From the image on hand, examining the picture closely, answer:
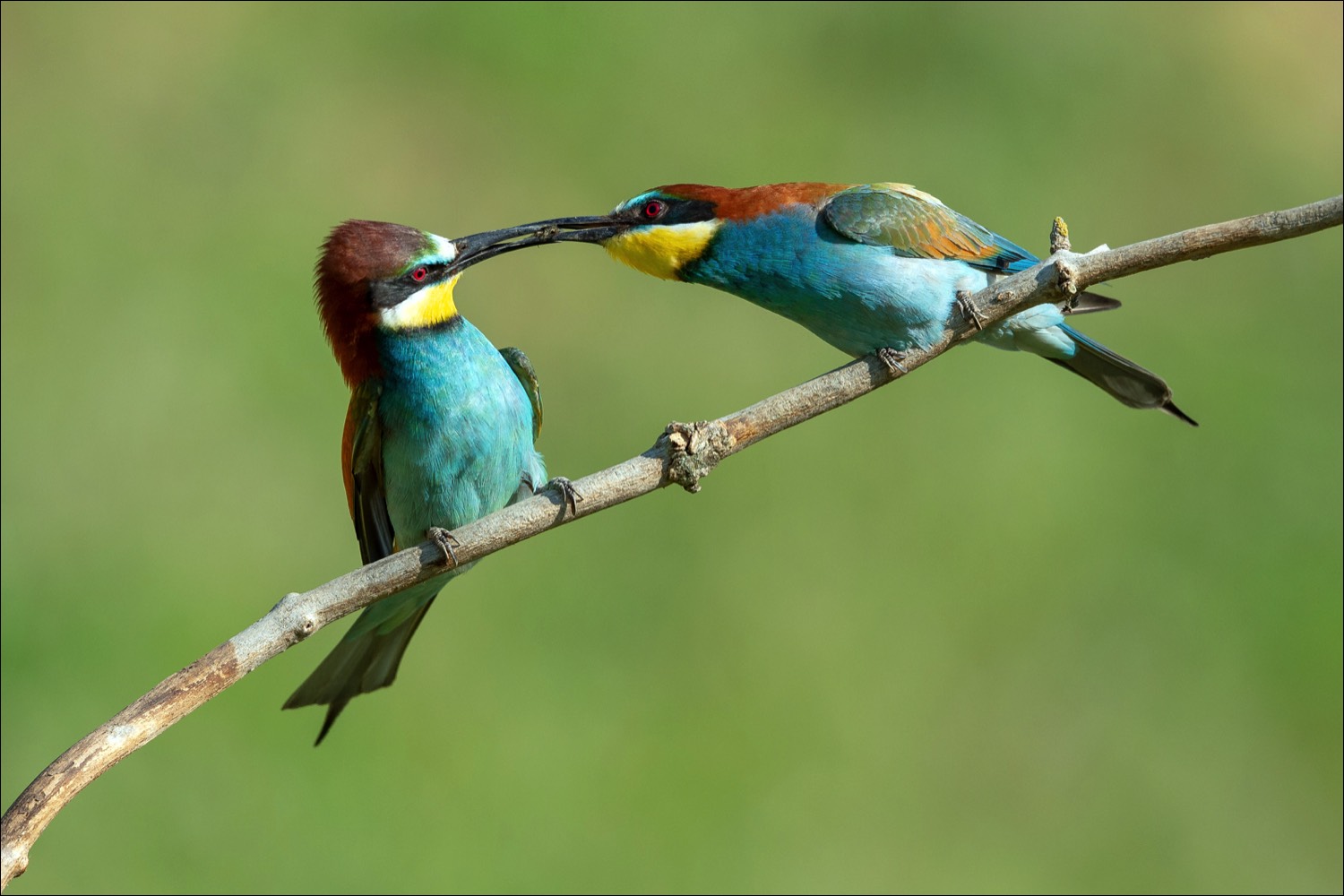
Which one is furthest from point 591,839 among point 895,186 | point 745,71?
point 745,71

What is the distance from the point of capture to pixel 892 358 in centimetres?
301

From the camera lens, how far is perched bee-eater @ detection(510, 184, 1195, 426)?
3.15m

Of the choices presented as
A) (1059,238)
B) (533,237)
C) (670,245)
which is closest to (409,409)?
(533,237)

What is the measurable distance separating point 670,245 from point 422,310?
56cm

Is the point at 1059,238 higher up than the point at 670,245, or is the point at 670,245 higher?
the point at 670,245

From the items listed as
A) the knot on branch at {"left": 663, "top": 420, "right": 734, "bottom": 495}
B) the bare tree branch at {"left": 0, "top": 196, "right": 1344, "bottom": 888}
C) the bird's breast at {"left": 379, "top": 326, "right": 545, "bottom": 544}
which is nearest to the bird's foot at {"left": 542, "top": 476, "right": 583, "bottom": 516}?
the bare tree branch at {"left": 0, "top": 196, "right": 1344, "bottom": 888}

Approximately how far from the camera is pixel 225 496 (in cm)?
567

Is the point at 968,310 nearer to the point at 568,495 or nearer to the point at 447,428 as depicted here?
the point at 568,495

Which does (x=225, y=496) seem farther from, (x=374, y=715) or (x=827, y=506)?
(x=827, y=506)

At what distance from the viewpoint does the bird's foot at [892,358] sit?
2.98 meters

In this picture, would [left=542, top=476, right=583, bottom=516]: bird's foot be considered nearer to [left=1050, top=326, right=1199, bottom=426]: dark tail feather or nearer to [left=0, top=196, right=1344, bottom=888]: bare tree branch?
[left=0, top=196, right=1344, bottom=888]: bare tree branch

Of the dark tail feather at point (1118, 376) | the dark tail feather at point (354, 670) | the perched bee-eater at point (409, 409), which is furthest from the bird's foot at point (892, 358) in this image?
the dark tail feather at point (354, 670)

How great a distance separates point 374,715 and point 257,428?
50.3 inches

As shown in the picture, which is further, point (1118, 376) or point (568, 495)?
point (1118, 376)
